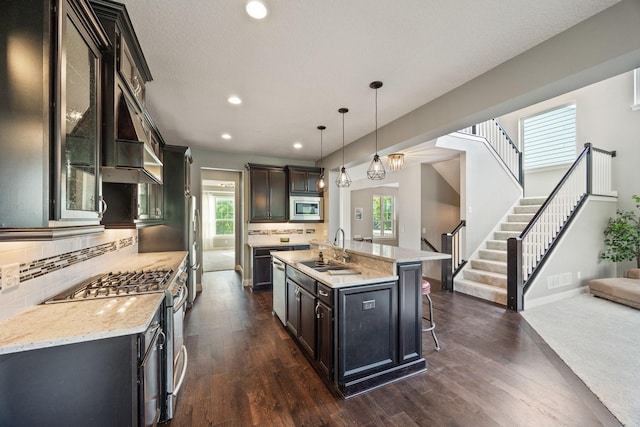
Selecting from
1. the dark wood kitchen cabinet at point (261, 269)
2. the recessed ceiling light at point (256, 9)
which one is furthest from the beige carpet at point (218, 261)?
the recessed ceiling light at point (256, 9)

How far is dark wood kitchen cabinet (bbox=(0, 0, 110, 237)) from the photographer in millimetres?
1001

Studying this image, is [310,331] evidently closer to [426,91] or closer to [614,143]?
[426,91]

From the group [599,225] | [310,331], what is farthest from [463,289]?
[310,331]

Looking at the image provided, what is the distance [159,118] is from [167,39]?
1875 millimetres

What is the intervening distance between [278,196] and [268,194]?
21 cm

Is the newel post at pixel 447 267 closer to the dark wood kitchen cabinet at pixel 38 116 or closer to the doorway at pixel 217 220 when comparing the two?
the dark wood kitchen cabinet at pixel 38 116

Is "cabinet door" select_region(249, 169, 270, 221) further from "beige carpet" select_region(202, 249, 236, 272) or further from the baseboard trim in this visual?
the baseboard trim

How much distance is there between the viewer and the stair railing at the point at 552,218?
389 cm

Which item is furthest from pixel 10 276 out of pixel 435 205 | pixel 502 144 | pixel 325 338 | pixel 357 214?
pixel 357 214

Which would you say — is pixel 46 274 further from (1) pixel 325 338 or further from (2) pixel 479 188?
(2) pixel 479 188

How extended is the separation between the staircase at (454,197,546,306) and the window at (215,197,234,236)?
8664mm

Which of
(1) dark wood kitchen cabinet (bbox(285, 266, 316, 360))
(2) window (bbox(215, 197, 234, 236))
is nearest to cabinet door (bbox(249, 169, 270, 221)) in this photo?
(1) dark wood kitchen cabinet (bbox(285, 266, 316, 360))

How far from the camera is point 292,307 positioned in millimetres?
2967

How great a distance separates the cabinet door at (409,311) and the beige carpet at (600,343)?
1.37 metres
